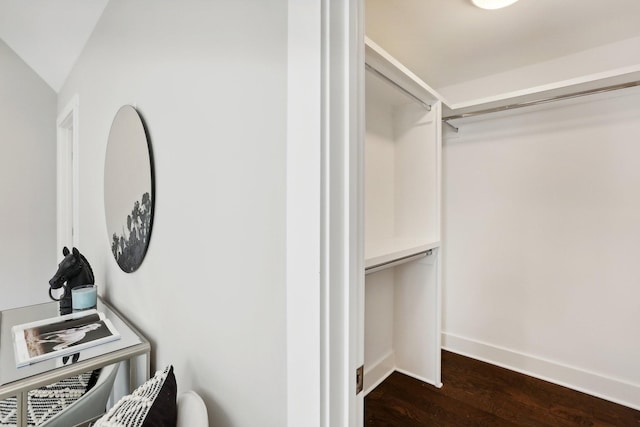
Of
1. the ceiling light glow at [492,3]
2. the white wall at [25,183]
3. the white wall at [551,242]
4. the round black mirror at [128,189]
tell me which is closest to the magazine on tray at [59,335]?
the round black mirror at [128,189]

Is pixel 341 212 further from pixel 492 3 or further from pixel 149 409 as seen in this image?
pixel 492 3

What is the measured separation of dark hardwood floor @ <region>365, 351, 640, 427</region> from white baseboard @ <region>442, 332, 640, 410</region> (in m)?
0.05

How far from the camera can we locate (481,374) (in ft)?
6.64

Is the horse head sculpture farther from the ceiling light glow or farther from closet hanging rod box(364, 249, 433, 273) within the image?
the ceiling light glow

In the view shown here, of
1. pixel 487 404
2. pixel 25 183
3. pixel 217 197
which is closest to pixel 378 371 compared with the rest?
pixel 487 404

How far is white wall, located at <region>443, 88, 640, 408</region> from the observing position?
Answer: 1729 millimetres

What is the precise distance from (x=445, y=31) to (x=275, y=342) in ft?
6.12

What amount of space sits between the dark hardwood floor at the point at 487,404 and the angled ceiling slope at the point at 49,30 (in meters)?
2.88

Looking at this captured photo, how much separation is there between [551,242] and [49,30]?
12.2ft

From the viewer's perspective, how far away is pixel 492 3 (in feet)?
4.47

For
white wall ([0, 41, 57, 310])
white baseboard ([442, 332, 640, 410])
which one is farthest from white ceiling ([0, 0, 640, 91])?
white baseboard ([442, 332, 640, 410])

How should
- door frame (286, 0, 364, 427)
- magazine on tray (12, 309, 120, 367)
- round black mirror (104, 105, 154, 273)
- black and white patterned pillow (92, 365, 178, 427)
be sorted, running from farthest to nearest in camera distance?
round black mirror (104, 105, 154, 273)
magazine on tray (12, 309, 120, 367)
black and white patterned pillow (92, 365, 178, 427)
door frame (286, 0, 364, 427)

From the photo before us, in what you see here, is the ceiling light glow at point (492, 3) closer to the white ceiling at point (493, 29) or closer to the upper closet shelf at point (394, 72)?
the white ceiling at point (493, 29)

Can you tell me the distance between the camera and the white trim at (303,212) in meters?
0.58
